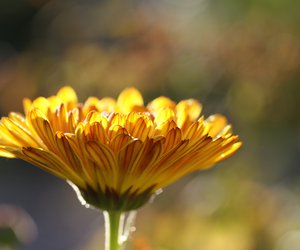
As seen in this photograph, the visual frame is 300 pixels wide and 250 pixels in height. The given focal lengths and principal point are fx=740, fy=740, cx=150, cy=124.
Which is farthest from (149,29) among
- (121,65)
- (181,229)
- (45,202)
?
(45,202)

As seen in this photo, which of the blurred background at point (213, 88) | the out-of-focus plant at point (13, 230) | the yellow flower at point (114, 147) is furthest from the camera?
the blurred background at point (213, 88)

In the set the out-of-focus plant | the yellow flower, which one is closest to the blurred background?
the out-of-focus plant

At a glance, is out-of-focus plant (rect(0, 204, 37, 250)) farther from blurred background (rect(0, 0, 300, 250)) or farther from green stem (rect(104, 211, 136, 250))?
green stem (rect(104, 211, 136, 250))

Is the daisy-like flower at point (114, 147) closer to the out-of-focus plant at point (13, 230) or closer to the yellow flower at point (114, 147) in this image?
the yellow flower at point (114, 147)

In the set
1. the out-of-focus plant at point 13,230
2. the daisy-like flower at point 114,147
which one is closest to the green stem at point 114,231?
the daisy-like flower at point 114,147

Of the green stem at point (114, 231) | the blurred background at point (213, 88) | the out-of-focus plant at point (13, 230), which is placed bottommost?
the green stem at point (114, 231)

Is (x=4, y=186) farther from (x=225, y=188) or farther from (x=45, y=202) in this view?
(x=225, y=188)

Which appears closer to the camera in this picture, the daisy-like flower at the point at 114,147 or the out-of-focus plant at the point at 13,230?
the daisy-like flower at the point at 114,147
